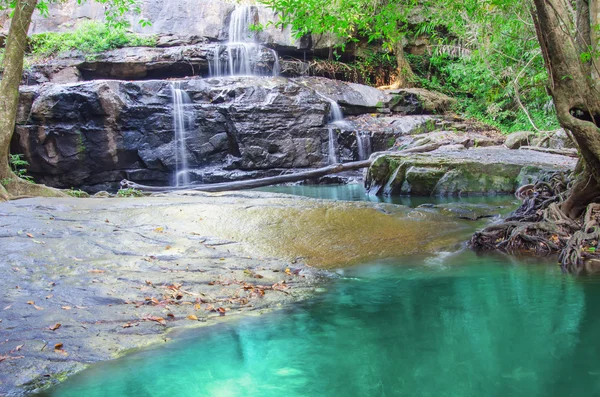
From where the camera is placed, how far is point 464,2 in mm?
7957

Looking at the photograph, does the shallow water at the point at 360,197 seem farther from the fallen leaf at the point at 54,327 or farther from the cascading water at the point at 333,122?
the fallen leaf at the point at 54,327

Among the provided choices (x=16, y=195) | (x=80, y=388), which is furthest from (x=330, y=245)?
(x=16, y=195)

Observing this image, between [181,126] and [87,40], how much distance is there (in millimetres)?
6236

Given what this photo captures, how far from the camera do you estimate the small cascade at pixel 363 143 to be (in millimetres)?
17938

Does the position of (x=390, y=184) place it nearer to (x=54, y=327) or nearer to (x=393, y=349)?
(x=393, y=349)

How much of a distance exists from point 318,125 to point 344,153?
1.40 m

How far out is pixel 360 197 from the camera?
1211 cm

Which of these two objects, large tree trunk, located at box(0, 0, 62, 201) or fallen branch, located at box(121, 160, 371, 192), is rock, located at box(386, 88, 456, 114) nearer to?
fallen branch, located at box(121, 160, 371, 192)

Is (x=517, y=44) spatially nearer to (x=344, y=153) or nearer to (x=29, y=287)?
(x=344, y=153)

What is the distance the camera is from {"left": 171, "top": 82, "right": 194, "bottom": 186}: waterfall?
687 inches

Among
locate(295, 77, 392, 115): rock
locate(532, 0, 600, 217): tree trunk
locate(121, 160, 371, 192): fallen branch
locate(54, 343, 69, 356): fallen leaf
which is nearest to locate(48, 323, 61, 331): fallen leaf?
locate(54, 343, 69, 356): fallen leaf

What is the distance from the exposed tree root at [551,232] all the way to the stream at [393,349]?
2.45 ft

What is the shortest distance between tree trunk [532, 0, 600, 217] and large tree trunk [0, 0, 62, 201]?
917cm

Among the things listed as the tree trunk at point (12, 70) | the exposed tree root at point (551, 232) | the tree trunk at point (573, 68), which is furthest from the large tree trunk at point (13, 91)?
the tree trunk at point (573, 68)
